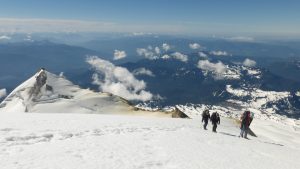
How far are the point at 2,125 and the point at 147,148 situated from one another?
483 inches

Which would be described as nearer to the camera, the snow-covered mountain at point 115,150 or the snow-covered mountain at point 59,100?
→ the snow-covered mountain at point 115,150

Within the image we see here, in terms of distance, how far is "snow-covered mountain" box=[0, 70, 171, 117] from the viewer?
249 feet

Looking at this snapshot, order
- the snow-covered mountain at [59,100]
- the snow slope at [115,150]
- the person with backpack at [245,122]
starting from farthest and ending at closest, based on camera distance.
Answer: the snow-covered mountain at [59,100]
the person with backpack at [245,122]
the snow slope at [115,150]

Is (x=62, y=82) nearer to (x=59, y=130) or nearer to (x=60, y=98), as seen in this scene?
(x=60, y=98)

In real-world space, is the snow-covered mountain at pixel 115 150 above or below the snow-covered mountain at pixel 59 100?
above

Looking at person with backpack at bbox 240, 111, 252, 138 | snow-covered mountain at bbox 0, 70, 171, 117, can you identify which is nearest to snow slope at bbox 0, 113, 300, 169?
person with backpack at bbox 240, 111, 252, 138

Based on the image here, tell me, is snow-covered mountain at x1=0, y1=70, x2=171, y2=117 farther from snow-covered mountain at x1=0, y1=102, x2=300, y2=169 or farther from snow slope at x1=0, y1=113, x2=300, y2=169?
snow-covered mountain at x1=0, y1=102, x2=300, y2=169

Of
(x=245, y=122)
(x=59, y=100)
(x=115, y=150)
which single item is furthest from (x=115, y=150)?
(x=59, y=100)

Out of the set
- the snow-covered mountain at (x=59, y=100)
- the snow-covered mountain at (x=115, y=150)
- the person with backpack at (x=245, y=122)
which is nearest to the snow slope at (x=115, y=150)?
the snow-covered mountain at (x=115, y=150)

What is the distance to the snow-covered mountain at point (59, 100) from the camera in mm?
75875

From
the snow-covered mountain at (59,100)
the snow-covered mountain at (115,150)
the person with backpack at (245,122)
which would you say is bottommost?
the snow-covered mountain at (59,100)

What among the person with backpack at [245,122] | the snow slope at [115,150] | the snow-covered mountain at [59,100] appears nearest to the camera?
the snow slope at [115,150]

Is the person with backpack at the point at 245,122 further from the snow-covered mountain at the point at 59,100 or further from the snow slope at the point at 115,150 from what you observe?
the snow-covered mountain at the point at 59,100

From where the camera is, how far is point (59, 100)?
81062 millimetres
